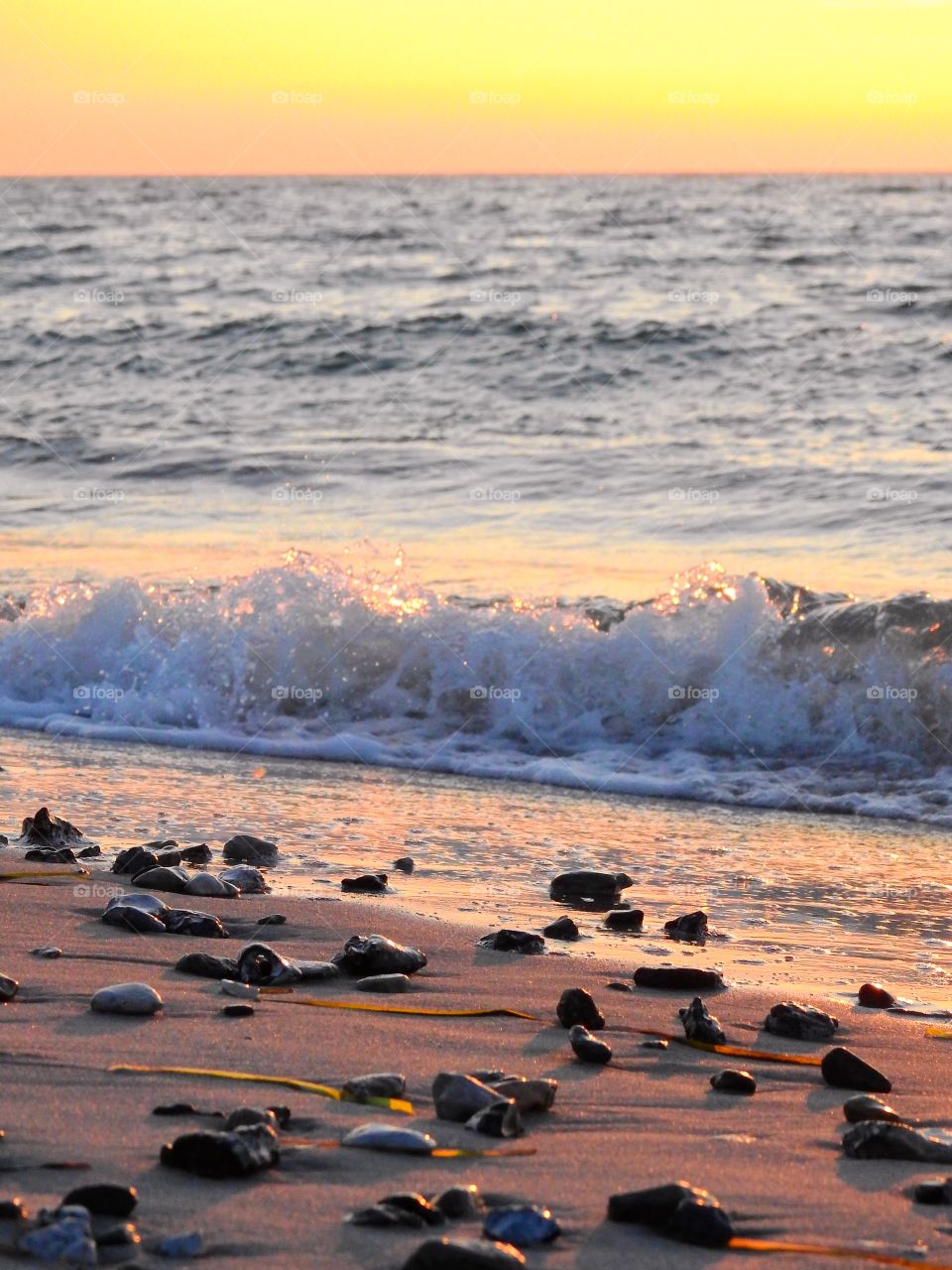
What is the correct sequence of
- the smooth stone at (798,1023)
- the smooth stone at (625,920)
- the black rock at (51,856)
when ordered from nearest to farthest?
1. the smooth stone at (798,1023)
2. the smooth stone at (625,920)
3. the black rock at (51,856)

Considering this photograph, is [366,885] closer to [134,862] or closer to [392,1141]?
[134,862]

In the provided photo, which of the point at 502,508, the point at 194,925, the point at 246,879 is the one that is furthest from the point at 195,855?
the point at 502,508

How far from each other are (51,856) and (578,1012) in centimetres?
220

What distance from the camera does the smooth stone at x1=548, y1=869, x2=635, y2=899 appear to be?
17.0 ft

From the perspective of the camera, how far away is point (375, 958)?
396 cm

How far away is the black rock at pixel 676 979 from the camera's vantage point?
13.3 ft

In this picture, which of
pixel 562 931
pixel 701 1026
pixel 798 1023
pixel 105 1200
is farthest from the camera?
pixel 562 931

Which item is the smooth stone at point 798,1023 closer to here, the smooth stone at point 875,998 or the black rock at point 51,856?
the smooth stone at point 875,998

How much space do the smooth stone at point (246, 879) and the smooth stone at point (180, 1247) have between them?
272cm

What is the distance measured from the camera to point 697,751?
26.8 feet

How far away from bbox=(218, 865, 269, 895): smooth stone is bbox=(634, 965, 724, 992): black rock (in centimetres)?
142

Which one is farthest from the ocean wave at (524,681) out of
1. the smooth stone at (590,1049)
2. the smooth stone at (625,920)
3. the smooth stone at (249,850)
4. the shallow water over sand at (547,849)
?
the smooth stone at (590,1049)

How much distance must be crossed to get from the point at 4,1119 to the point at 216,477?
1279 centimetres

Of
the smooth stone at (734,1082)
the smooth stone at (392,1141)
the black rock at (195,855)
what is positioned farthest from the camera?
the black rock at (195,855)
